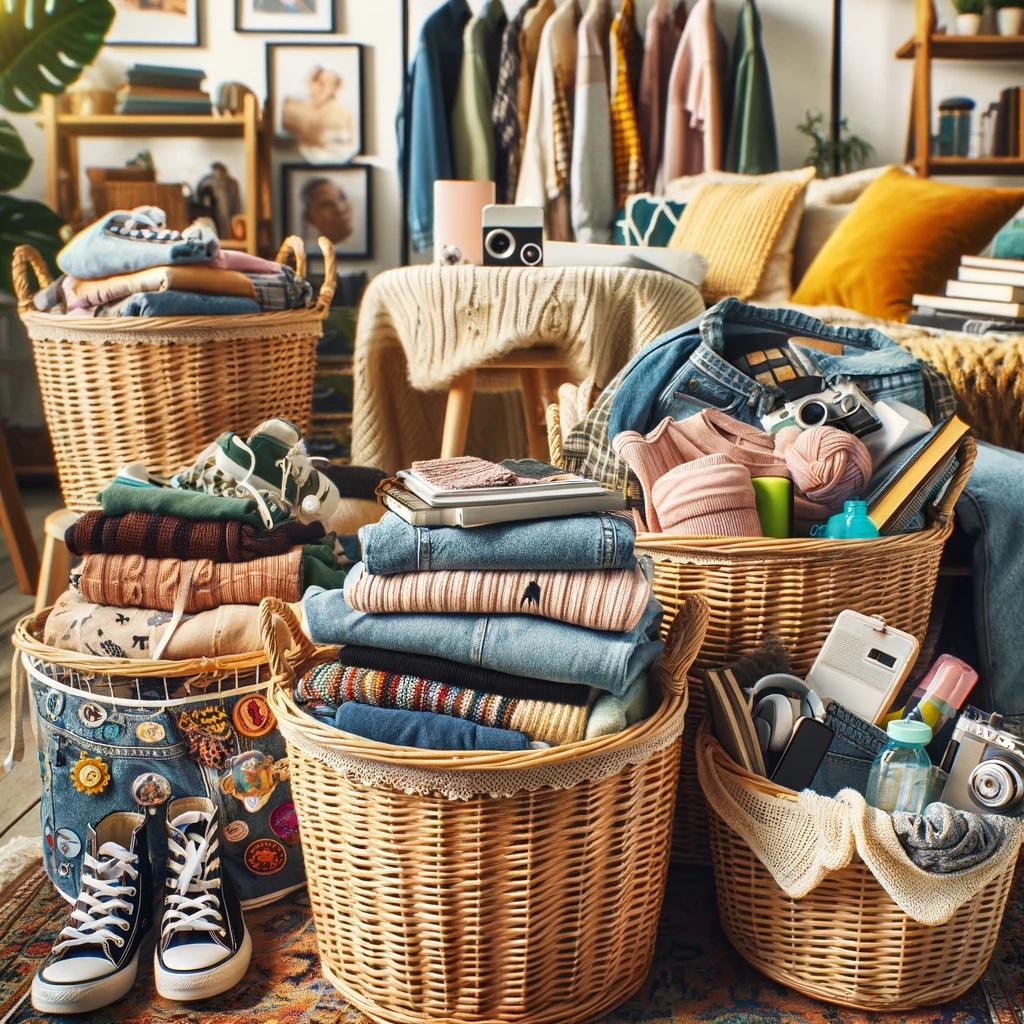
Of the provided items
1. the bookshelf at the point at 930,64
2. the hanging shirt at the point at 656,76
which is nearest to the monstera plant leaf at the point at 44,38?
the hanging shirt at the point at 656,76

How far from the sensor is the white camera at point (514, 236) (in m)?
1.99

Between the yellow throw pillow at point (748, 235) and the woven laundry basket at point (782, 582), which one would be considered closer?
the woven laundry basket at point (782, 582)

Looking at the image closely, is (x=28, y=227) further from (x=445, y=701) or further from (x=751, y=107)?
(x=445, y=701)

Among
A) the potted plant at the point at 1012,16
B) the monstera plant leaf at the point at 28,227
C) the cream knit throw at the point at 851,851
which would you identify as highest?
the potted plant at the point at 1012,16

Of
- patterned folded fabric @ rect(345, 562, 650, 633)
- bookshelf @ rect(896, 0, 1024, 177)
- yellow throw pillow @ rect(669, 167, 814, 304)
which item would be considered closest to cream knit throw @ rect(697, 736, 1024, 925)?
patterned folded fabric @ rect(345, 562, 650, 633)

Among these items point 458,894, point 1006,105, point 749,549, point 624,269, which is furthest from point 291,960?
point 1006,105

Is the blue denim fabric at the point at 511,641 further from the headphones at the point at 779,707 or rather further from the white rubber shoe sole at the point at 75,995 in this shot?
the white rubber shoe sole at the point at 75,995

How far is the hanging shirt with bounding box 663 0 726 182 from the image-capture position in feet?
11.9

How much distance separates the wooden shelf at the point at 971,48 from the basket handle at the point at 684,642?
3.15 metres

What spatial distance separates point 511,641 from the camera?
104 centimetres

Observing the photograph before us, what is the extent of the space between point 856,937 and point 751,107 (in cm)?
313

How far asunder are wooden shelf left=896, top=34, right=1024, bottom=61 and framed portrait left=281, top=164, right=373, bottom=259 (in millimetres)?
1928

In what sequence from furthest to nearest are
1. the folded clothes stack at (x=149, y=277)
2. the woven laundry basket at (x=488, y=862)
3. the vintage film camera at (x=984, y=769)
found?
1. the folded clothes stack at (x=149, y=277)
2. the vintage film camera at (x=984, y=769)
3. the woven laundry basket at (x=488, y=862)

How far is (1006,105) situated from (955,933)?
328cm
